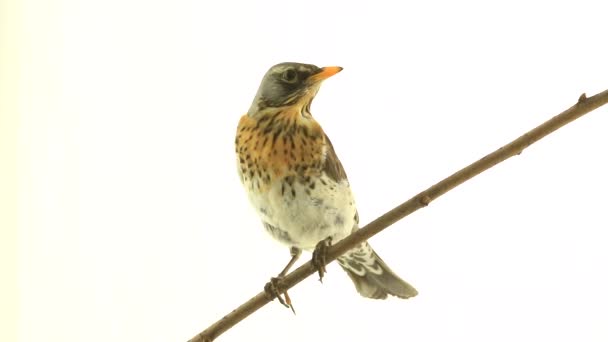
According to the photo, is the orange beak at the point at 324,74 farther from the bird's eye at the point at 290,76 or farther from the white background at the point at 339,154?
the white background at the point at 339,154

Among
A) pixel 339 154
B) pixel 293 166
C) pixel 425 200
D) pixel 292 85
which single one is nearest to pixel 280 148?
pixel 293 166

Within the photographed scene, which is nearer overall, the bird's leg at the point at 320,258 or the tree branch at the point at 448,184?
the tree branch at the point at 448,184

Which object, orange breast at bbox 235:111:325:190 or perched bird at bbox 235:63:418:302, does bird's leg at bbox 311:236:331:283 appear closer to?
perched bird at bbox 235:63:418:302

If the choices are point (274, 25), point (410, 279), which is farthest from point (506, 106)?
point (274, 25)

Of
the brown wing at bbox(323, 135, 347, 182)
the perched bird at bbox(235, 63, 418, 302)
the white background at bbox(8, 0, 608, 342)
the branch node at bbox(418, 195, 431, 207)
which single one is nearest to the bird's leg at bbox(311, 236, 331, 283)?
the perched bird at bbox(235, 63, 418, 302)

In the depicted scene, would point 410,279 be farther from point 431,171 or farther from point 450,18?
point 450,18

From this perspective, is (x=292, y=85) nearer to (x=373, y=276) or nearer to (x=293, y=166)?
(x=293, y=166)

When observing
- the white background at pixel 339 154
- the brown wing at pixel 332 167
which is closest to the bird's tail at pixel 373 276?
the white background at pixel 339 154
